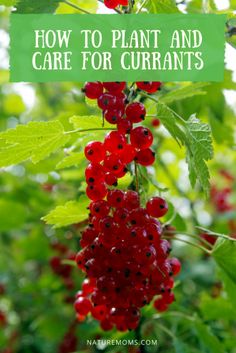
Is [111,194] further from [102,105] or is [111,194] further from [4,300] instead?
[4,300]

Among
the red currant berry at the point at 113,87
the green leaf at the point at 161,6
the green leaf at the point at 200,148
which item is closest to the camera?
the green leaf at the point at 200,148

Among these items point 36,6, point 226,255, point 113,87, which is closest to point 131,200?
point 113,87

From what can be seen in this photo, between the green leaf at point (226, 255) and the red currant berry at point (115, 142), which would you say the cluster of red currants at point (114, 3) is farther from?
the green leaf at point (226, 255)

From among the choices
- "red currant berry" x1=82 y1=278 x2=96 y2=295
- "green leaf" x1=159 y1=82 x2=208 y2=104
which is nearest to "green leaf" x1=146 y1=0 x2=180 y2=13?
"green leaf" x1=159 y1=82 x2=208 y2=104

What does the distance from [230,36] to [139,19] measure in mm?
485

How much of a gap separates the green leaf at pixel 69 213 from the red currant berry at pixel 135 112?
44 cm

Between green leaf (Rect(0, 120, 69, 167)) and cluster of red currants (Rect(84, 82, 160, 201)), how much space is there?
0.14 meters

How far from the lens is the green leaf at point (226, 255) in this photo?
1996 mm

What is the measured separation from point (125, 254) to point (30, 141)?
0.52 meters

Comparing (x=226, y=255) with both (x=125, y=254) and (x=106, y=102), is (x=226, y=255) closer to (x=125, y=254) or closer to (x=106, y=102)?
(x=125, y=254)

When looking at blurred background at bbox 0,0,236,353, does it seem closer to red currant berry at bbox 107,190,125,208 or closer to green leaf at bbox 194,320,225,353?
green leaf at bbox 194,320,225,353

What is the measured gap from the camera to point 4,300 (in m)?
4.63

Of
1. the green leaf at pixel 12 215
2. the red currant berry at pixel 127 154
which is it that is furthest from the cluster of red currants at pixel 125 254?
the green leaf at pixel 12 215

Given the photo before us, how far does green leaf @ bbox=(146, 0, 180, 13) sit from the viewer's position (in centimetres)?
190
